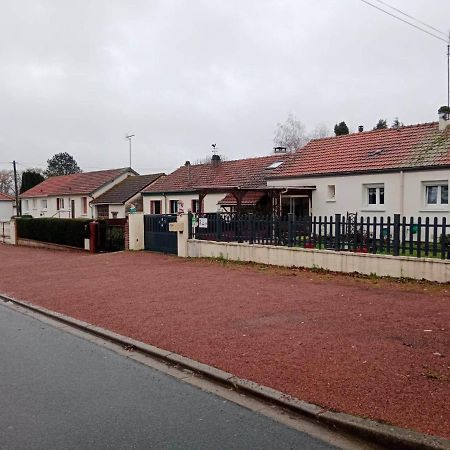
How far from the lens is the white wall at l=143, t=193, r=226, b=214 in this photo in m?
30.6

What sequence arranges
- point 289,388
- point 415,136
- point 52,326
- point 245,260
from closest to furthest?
point 289,388 → point 52,326 → point 245,260 → point 415,136

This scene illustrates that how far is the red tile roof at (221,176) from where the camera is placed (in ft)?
95.8

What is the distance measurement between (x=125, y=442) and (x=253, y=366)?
1999 millimetres

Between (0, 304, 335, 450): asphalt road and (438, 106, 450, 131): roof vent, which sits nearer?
(0, 304, 335, 450): asphalt road

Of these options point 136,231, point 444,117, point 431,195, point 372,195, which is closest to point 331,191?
point 372,195

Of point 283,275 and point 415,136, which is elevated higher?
point 415,136

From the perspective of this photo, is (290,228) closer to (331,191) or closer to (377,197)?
(377,197)

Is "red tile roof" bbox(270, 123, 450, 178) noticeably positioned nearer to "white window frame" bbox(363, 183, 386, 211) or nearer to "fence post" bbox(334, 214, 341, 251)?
"white window frame" bbox(363, 183, 386, 211)

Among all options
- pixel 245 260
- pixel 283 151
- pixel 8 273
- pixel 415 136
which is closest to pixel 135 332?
pixel 245 260

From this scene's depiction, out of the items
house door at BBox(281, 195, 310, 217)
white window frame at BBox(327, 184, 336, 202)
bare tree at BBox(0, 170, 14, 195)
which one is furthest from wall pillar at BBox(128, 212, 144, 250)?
bare tree at BBox(0, 170, 14, 195)

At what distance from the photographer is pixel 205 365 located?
5680 mm

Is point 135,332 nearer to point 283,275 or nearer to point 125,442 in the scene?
point 125,442

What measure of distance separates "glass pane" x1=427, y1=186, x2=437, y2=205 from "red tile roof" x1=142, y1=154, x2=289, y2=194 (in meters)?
10.1

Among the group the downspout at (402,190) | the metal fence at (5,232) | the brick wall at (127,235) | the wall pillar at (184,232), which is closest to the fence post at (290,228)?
the wall pillar at (184,232)
